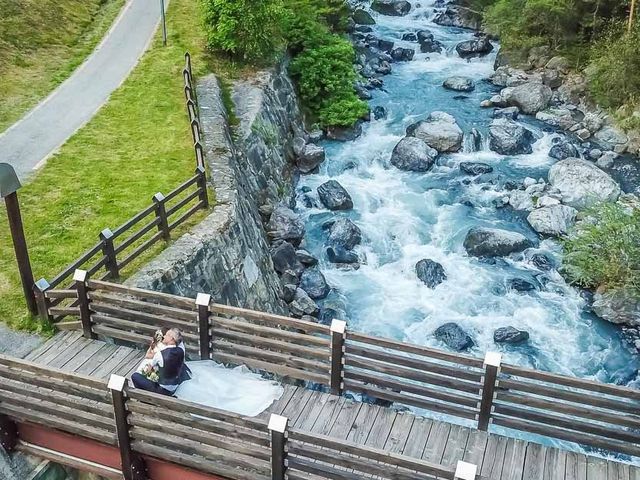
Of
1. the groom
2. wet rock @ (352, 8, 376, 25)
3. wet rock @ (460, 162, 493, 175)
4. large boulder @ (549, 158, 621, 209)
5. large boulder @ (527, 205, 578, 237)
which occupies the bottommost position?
large boulder @ (527, 205, 578, 237)

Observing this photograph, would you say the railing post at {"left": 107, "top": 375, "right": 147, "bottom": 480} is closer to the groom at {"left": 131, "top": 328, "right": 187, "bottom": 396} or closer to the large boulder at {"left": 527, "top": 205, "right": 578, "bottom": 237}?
the groom at {"left": 131, "top": 328, "right": 187, "bottom": 396}

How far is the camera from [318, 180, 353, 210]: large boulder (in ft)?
85.7

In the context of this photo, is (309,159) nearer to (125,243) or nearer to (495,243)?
(495,243)

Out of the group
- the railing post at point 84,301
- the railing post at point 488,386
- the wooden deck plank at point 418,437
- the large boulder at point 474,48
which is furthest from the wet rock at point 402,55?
the wooden deck plank at point 418,437

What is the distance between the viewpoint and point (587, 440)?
1032 cm

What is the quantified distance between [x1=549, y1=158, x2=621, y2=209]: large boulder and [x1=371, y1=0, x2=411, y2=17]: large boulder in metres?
23.5

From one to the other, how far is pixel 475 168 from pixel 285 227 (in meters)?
9.71

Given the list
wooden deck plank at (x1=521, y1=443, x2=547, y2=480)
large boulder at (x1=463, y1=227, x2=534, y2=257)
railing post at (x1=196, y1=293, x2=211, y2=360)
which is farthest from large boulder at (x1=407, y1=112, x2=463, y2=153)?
wooden deck plank at (x1=521, y1=443, x2=547, y2=480)

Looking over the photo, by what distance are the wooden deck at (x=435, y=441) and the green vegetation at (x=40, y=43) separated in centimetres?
1672

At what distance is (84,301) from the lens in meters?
12.6

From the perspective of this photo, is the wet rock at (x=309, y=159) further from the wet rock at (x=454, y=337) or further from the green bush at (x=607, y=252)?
the green bush at (x=607, y=252)

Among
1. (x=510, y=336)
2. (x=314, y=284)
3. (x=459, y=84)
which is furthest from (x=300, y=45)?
(x=510, y=336)

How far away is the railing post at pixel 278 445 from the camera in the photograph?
885 centimetres

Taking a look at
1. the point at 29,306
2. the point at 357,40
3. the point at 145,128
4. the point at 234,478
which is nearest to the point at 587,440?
the point at 234,478
